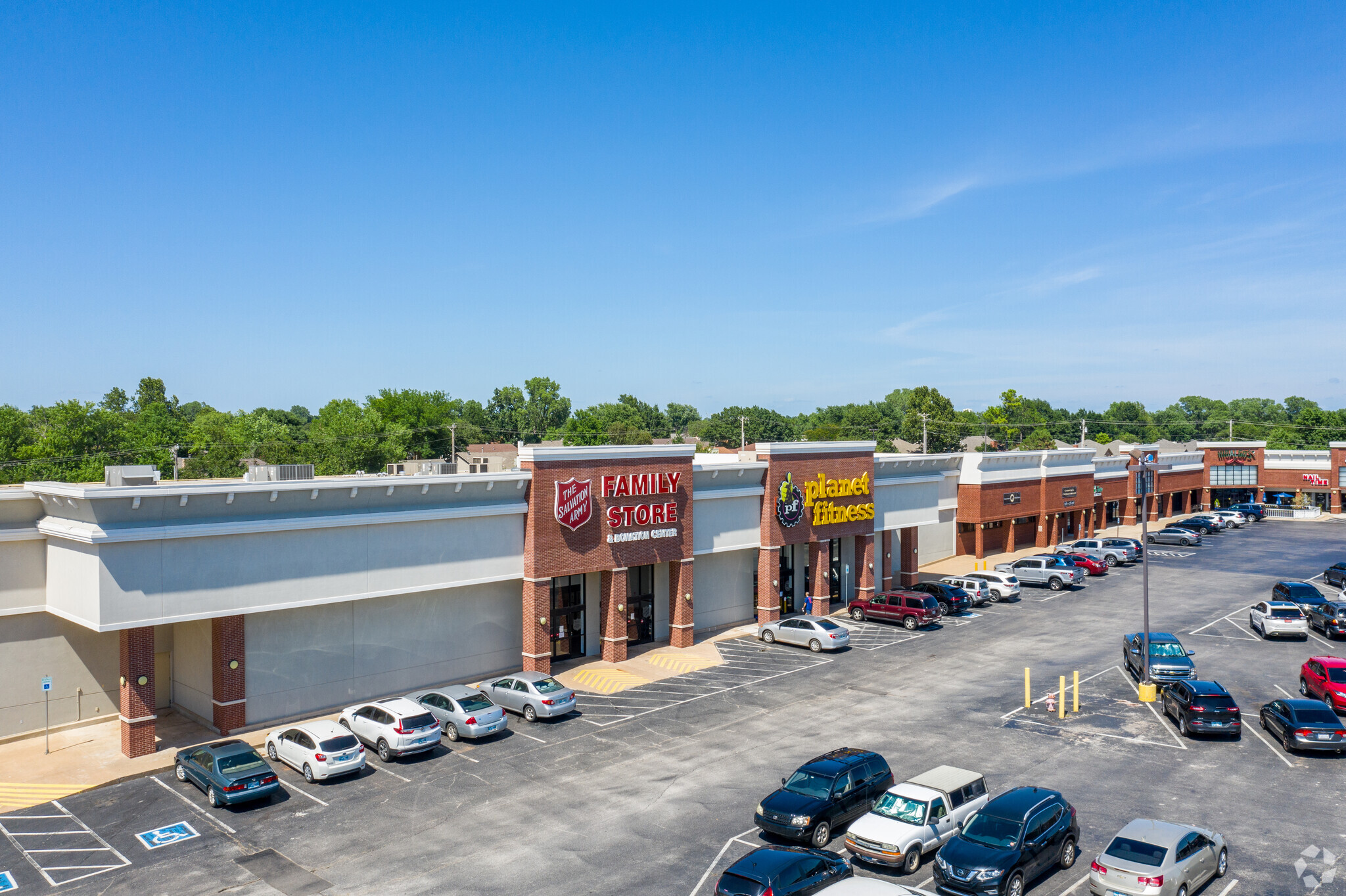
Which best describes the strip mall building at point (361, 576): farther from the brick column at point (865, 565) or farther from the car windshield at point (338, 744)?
the car windshield at point (338, 744)

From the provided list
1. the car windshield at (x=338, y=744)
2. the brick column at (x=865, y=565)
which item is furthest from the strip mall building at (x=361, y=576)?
the car windshield at (x=338, y=744)

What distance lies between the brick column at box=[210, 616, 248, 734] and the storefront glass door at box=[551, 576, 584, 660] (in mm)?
13468

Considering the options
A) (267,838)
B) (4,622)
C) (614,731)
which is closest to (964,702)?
(614,731)

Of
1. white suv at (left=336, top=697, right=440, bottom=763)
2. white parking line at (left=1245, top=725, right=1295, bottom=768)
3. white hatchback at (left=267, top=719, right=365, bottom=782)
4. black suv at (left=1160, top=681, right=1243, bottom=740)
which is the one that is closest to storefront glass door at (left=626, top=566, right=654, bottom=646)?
white suv at (left=336, top=697, right=440, bottom=763)

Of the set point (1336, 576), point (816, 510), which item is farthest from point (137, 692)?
point (1336, 576)

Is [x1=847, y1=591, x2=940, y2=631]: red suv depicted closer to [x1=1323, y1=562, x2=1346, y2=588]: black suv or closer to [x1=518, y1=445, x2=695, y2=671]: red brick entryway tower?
[x1=518, y1=445, x2=695, y2=671]: red brick entryway tower

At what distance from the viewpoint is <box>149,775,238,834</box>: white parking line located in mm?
22891

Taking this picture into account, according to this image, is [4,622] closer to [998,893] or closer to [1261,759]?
[998,893]

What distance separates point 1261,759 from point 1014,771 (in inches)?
315

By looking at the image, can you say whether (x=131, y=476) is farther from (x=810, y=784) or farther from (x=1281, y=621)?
(x=1281, y=621)

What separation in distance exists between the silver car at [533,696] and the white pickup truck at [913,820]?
1331cm

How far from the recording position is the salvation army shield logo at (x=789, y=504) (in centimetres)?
4691

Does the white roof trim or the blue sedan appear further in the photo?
the white roof trim

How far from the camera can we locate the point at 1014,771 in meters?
25.8
